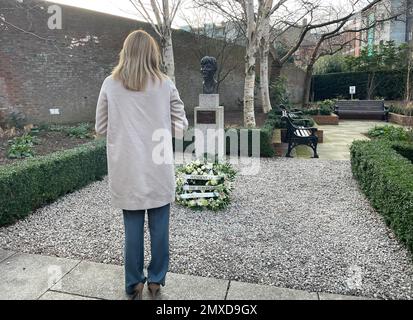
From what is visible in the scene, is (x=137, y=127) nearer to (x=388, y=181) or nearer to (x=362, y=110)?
(x=388, y=181)

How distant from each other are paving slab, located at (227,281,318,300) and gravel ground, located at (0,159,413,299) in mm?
96

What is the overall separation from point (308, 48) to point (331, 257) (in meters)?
26.7

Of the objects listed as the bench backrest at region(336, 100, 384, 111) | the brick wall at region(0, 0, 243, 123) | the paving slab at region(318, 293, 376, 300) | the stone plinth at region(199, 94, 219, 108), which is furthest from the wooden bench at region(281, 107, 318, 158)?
the bench backrest at region(336, 100, 384, 111)

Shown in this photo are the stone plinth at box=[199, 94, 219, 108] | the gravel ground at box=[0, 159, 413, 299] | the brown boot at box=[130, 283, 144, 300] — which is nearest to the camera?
the brown boot at box=[130, 283, 144, 300]

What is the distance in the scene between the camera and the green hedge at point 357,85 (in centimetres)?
2019

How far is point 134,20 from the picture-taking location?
14.2 meters

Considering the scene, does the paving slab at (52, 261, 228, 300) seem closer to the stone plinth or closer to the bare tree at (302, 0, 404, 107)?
the stone plinth

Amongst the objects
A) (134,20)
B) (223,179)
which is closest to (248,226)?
(223,179)

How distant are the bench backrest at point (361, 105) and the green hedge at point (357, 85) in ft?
16.3

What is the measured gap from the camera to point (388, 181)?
148 inches

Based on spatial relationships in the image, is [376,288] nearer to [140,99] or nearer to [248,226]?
[248,226]

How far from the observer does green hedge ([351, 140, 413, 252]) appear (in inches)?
129

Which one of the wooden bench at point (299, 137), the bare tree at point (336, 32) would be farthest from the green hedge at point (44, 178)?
the bare tree at point (336, 32)

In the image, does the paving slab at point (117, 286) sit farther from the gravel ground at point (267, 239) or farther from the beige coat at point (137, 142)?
the beige coat at point (137, 142)
